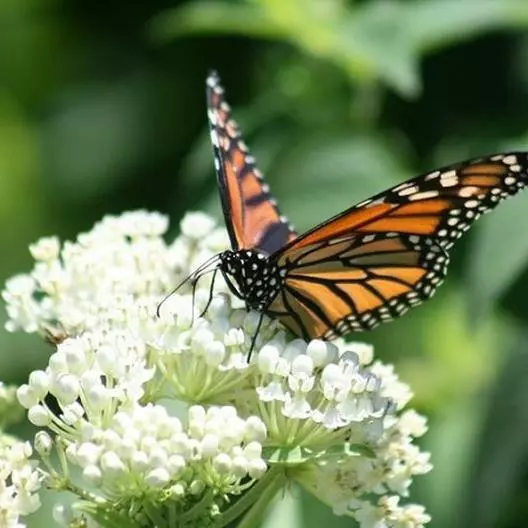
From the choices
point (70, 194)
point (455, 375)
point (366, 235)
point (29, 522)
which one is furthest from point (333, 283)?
point (70, 194)

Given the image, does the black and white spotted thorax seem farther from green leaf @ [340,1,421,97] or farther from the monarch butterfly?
green leaf @ [340,1,421,97]

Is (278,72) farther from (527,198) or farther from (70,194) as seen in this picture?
(70,194)

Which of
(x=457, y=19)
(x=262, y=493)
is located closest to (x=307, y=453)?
(x=262, y=493)

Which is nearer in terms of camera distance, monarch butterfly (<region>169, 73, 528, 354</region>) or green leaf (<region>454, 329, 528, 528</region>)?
monarch butterfly (<region>169, 73, 528, 354</region>)

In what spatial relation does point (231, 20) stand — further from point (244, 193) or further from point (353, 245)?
point (353, 245)

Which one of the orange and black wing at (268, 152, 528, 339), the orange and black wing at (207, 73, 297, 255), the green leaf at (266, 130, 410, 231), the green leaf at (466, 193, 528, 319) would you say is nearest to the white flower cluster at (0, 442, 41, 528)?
the orange and black wing at (268, 152, 528, 339)

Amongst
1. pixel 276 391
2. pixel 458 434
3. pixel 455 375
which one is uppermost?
pixel 455 375
